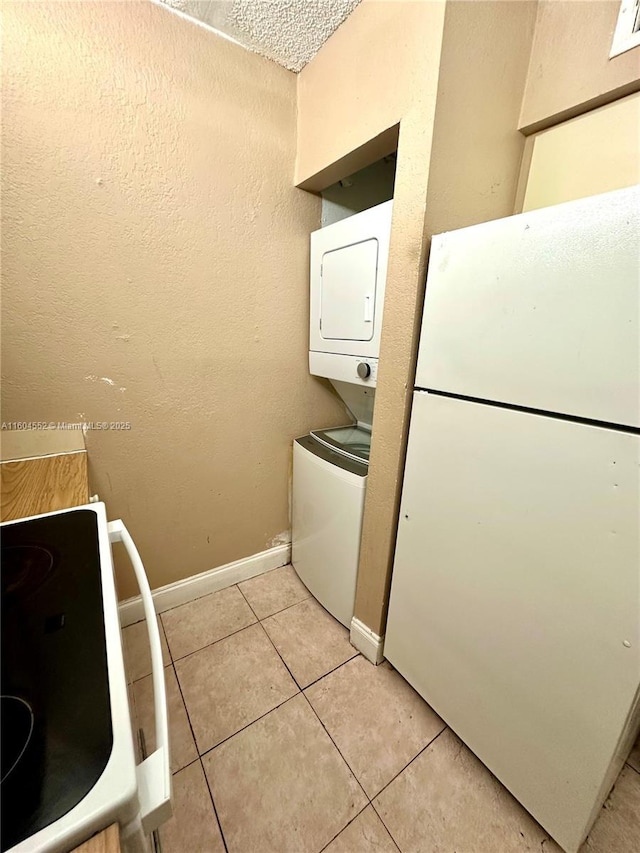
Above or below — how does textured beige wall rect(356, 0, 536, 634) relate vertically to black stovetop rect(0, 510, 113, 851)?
above

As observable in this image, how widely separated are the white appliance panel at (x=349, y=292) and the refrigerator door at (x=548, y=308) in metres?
0.30

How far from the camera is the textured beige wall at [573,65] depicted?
868 mm

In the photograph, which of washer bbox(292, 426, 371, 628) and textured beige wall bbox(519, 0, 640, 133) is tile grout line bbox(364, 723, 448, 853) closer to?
washer bbox(292, 426, 371, 628)

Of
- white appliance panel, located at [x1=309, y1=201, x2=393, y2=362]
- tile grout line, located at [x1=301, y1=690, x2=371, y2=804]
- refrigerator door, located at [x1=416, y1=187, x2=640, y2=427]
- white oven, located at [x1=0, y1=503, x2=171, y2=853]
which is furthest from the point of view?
white appliance panel, located at [x1=309, y1=201, x2=393, y2=362]

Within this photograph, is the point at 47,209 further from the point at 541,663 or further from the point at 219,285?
Result: the point at 541,663

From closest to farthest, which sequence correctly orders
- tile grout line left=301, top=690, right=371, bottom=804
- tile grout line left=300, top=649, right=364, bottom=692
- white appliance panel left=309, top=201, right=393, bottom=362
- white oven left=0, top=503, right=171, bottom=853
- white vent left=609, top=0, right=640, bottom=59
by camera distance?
1. white oven left=0, top=503, right=171, bottom=853
2. white vent left=609, top=0, right=640, bottom=59
3. tile grout line left=301, top=690, right=371, bottom=804
4. white appliance panel left=309, top=201, right=393, bottom=362
5. tile grout line left=300, top=649, right=364, bottom=692

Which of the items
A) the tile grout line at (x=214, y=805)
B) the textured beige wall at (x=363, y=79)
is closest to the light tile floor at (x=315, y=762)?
the tile grout line at (x=214, y=805)

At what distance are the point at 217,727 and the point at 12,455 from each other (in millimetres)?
1166

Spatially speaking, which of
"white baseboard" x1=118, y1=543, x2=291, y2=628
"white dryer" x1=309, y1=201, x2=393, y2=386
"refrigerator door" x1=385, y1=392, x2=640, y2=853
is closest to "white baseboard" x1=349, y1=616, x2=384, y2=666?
"refrigerator door" x1=385, y1=392, x2=640, y2=853

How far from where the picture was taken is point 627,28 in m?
0.84

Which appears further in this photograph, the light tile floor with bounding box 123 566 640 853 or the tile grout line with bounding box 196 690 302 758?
the tile grout line with bounding box 196 690 302 758

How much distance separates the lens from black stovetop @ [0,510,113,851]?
0.34 metres

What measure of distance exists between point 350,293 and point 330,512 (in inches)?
35.8

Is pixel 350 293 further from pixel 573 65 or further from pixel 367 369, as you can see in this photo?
pixel 573 65
